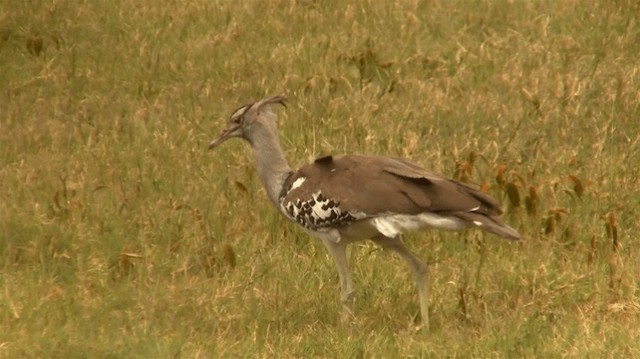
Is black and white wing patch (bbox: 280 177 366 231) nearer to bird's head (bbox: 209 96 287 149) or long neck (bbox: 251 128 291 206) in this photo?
long neck (bbox: 251 128 291 206)

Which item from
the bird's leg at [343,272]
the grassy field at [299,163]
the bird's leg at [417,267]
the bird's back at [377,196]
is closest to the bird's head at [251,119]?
the bird's back at [377,196]

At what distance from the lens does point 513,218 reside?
29.2ft

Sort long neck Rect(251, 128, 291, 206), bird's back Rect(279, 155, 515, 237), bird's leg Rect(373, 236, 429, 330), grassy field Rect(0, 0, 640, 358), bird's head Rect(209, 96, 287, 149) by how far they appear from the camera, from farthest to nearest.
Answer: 1. bird's head Rect(209, 96, 287, 149)
2. long neck Rect(251, 128, 291, 206)
3. bird's leg Rect(373, 236, 429, 330)
4. grassy field Rect(0, 0, 640, 358)
5. bird's back Rect(279, 155, 515, 237)

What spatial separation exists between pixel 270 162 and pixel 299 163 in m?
1.64

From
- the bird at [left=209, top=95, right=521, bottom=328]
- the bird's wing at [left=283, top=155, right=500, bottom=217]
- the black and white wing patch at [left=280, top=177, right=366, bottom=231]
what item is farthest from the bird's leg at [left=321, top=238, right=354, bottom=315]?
the bird's wing at [left=283, top=155, right=500, bottom=217]

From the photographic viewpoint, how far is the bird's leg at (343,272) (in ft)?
25.7

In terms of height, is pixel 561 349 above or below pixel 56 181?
above

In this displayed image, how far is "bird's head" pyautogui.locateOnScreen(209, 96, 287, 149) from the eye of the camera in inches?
326

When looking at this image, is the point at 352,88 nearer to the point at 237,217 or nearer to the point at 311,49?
the point at 311,49

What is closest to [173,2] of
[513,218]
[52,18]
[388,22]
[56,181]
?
[52,18]

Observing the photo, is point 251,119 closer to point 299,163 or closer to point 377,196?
point 377,196

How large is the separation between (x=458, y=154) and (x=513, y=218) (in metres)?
0.96

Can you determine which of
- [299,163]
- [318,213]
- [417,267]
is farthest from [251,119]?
[299,163]

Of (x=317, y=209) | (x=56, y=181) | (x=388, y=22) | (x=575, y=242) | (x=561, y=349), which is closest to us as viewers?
(x=561, y=349)
